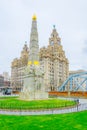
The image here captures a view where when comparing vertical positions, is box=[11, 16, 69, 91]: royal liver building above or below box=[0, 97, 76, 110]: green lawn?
above

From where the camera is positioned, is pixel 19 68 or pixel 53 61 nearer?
pixel 53 61

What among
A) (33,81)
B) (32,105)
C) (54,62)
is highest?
(54,62)

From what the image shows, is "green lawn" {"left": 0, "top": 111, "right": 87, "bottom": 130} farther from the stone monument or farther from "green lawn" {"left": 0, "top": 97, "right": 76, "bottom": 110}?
the stone monument

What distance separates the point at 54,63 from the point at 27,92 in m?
77.7

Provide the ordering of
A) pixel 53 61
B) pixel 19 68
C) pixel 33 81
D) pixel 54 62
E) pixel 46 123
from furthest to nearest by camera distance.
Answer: pixel 19 68 < pixel 53 61 < pixel 54 62 < pixel 33 81 < pixel 46 123

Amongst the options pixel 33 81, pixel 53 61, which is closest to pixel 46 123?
pixel 33 81

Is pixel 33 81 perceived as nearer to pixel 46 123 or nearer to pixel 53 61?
pixel 46 123

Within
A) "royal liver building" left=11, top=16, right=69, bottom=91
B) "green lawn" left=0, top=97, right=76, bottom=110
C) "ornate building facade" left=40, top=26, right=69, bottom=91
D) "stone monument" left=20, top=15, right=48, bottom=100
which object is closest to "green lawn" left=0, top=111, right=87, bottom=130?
"green lawn" left=0, top=97, right=76, bottom=110

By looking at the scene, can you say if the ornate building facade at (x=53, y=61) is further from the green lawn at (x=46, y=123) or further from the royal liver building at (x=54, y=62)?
the green lawn at (x=46, y=123)

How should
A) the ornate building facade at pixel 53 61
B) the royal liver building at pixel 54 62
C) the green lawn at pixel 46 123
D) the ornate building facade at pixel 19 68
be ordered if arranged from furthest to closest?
the ornate building facade at pixel 19 68, the ornate building facade at pixel 53 61, the royal liver building at pixel 54 62, the green lawn at pixel 46 123

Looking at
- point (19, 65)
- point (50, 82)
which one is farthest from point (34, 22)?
point (19, 65)

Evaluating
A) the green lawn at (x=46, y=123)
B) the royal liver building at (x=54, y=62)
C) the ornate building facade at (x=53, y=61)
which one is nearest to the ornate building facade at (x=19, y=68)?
the royal liver building at (x=54, y=62)

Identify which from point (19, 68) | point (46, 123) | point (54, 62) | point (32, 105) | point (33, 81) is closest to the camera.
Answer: point (46, 123)

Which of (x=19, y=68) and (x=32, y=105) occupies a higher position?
(x=19, y=68)
